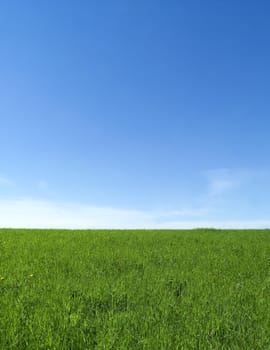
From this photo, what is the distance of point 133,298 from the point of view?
7344 millimetres

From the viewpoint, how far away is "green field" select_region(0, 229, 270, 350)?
18.0 feet

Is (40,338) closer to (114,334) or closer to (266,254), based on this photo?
(114,334)

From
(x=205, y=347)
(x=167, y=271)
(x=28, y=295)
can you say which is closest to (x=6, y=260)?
(x=28, y=295)

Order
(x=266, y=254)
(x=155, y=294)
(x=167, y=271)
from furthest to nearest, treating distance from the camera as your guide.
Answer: (x=266, y=254), (x=167, y=271), (x=155, y=294)

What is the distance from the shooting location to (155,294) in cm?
771

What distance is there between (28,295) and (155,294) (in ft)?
9.67

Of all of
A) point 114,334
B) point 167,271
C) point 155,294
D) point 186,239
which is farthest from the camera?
point 186,239

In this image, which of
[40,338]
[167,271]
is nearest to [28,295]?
[40,338]

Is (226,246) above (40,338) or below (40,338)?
above

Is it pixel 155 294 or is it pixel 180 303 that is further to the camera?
pixel 155 294

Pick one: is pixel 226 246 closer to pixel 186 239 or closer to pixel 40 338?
pixel 186 239

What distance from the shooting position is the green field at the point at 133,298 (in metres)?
5.50

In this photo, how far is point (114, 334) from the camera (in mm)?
5527

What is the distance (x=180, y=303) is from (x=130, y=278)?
7.18 feet
